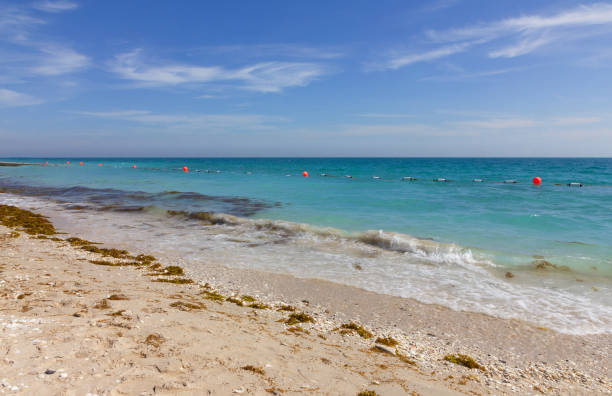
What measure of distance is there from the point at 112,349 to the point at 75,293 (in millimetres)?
2743

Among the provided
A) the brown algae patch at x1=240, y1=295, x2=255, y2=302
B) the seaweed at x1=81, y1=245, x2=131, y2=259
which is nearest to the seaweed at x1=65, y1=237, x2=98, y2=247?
the seaweed at x1=81, y1=245, x2=131, y2=259

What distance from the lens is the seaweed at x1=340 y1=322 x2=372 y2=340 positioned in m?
5.61

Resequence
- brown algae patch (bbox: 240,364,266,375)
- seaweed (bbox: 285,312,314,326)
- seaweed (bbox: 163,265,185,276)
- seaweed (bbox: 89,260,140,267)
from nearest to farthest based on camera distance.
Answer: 1. brown algae patch (bbox: 240,364,266,375)
2. seaweed (bbox: 285,312,314,326)
3. seaweed (bbox: 163,265,185,276)
4. seaweed (bbox: 89,260,140,267)

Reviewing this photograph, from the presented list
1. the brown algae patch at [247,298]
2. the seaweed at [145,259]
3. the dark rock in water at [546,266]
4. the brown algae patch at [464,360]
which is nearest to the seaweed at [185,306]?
the brown algae patch at [247,298]

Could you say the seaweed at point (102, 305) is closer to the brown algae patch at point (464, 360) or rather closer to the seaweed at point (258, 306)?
the seaweed at point (258, 306)

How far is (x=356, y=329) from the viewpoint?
5.81 metres

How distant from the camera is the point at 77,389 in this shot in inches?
123

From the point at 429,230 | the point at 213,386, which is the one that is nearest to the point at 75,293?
the point at 213,386

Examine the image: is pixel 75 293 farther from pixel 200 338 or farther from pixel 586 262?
pixel 586 262

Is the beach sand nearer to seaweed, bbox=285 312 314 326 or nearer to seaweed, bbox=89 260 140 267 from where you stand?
seaweed, bbox=285 312 314 326

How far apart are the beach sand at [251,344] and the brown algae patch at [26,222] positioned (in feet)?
20.4

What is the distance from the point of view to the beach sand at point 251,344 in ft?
11.5

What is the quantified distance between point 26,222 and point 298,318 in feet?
47.8

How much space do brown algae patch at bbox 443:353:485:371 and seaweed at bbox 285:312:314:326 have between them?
2351mm
